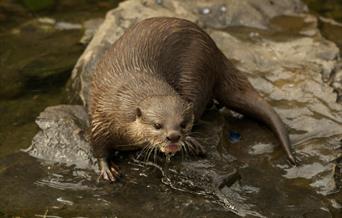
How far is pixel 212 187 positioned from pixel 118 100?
27.3 inches

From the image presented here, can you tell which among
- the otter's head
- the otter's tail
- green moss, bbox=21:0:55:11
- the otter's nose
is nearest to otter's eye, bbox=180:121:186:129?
the otter's head

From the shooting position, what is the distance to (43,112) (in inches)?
185

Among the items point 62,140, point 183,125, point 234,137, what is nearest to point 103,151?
point 62,140

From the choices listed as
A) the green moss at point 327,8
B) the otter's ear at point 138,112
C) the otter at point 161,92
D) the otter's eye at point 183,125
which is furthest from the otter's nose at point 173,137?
the green moss at point 327,8

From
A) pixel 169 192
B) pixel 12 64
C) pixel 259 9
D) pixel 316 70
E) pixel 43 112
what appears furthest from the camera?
pixel 259 9

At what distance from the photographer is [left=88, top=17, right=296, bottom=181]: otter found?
12.8ft

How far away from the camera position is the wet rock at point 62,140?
4.38 m

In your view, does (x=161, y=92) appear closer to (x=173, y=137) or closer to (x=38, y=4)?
(x=173, y=137)

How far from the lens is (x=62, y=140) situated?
4.45 meters

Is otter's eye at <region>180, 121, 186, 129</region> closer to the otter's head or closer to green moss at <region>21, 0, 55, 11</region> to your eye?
the otter's head

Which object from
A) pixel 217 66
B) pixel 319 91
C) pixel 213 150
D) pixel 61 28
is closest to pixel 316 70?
pixel 319 91

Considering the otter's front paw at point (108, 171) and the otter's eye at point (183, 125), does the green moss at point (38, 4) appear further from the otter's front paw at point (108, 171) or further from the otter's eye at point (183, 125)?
the otter's eye at point (183, 125)

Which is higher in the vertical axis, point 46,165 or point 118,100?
point 118,100

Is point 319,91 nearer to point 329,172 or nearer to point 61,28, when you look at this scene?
point 329,172
